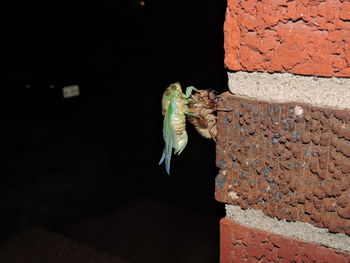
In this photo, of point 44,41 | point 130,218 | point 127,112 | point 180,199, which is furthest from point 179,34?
point 130,218

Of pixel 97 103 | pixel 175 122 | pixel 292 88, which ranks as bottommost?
pixel 97 103

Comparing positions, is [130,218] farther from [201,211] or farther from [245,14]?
[245,14]

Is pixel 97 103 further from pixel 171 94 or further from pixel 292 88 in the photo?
pixel 292 88

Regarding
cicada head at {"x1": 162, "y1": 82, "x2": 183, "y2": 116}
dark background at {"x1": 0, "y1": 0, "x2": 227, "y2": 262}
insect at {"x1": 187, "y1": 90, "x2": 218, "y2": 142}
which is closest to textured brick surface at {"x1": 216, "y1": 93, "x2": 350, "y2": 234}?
insect at {"x1": 187, "y1": 90, "x2": 218, "y2": 142}

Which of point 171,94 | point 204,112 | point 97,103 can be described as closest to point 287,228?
point 204,112

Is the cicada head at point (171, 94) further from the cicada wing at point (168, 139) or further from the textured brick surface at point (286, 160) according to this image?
the textured brick surface at point (286, 160)

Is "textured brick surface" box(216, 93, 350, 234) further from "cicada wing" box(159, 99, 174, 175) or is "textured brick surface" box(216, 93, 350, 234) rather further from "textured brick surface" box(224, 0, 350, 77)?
"cicada wing" box(159, 99, 174, 175)

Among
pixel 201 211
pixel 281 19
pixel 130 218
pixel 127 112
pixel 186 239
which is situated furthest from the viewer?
pixel 127 112

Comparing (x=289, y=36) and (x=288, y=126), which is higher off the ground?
(x=289, y=36)
